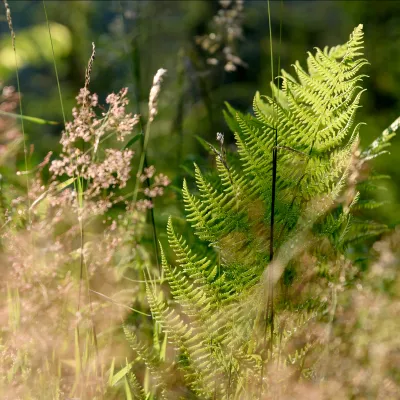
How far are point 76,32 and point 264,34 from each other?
1067 millimetres

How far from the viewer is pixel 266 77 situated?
3098mm

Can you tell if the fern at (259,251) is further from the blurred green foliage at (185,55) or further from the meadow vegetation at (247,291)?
the blurred green foliage at (185,55)

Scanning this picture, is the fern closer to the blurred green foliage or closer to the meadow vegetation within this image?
the meadow vegetation

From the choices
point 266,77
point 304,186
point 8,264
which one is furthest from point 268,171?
point 266,77

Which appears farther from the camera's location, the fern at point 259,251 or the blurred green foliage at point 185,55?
the blurred green foliage at point 185,55

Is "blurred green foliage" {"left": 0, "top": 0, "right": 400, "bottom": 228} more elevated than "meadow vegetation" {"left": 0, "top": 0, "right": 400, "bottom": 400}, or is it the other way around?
"blurred green foliage" {"left": 0, "top": 0, "right": 400, "bottom": 228}

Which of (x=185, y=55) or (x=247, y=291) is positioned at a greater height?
(x=185, y=55)

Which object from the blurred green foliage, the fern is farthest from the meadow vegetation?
the blurred green foliage

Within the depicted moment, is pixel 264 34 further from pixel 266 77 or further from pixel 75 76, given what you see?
pixel 75 76

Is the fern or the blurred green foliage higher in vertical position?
the blurred green foliage

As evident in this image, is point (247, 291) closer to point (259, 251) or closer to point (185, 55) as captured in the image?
point (259, 251)

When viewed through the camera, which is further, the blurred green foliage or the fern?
the blurred green foliage

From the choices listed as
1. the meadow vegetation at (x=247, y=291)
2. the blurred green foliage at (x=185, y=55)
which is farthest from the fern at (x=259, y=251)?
the blurred green foliage at (x=185, y=55)

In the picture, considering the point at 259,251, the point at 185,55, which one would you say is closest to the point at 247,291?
the point at 259,251
